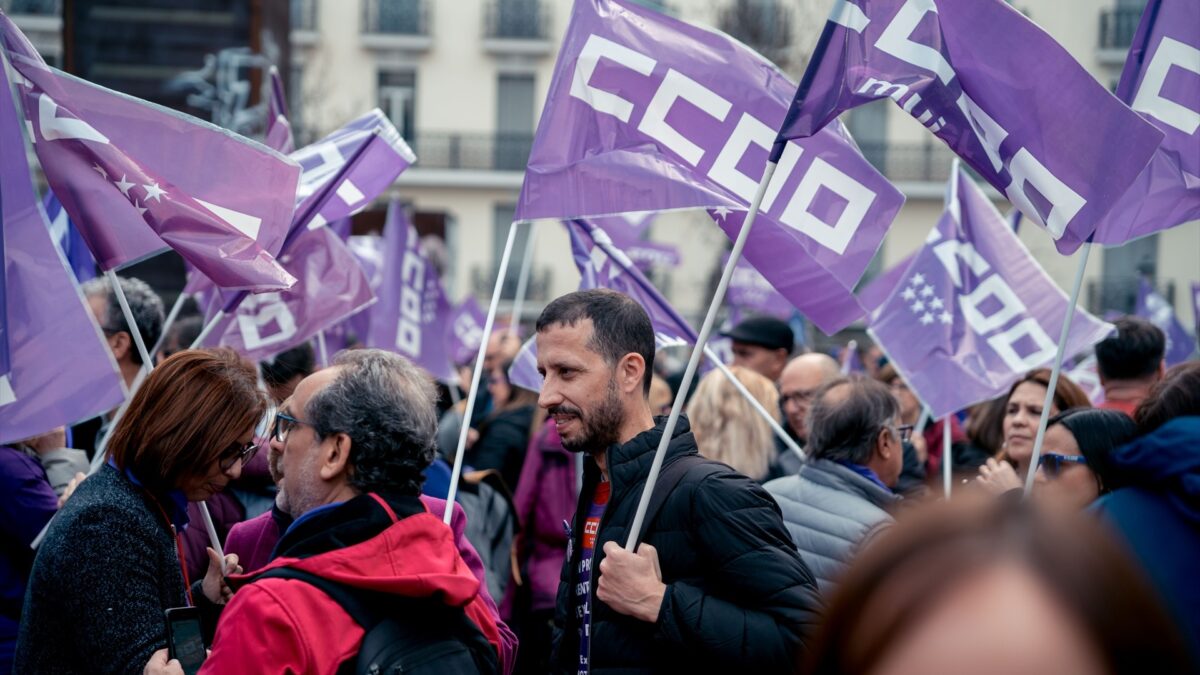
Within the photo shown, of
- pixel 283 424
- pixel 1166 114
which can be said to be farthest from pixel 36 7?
pixel 283 424

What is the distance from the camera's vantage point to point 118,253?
12.5ft

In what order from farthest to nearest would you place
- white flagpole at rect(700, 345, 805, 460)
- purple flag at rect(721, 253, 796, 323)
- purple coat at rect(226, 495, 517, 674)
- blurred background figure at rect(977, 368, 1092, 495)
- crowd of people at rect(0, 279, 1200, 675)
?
1. purple flag at rect(721, 253, 796, 323)
2. blurred background figure at rect(977, 368, 1092, 495)
3. white flagpole at rect(700, 345, 805, 460)
4. purple coat at rect(226, 495, 517, 674)
5. crowd of people at rect(0, 279, 1200, 675)

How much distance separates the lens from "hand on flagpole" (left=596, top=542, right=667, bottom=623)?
9.44ft

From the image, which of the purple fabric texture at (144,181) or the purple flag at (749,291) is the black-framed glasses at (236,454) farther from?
the purple flag at (749,291)

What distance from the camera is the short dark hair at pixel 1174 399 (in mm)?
3195

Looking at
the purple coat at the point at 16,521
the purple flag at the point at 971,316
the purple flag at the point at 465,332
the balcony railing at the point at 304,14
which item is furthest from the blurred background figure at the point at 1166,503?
the balcony railing at the point at 304,14

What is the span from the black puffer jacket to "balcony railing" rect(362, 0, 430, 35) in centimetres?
3496

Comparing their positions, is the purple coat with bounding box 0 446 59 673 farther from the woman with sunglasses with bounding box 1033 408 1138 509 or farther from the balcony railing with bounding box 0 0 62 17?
the balcony railing with bounding box 0 0 62 17

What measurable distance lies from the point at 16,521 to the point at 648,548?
1.93 metres

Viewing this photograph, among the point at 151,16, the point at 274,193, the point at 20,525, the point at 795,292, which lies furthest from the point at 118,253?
the point at 151,16

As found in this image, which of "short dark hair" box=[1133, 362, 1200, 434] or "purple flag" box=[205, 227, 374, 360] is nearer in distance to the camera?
"short dark hair" box=[1133, 362, 1200, 434]

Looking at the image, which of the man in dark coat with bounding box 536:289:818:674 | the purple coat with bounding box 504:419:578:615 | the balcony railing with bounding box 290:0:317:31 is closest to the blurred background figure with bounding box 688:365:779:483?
the purple coat with bounding box 504:419:578:615

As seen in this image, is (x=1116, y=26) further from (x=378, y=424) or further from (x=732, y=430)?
(x=378, y=424)

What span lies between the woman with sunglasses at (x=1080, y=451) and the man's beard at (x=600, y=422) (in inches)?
61.0
